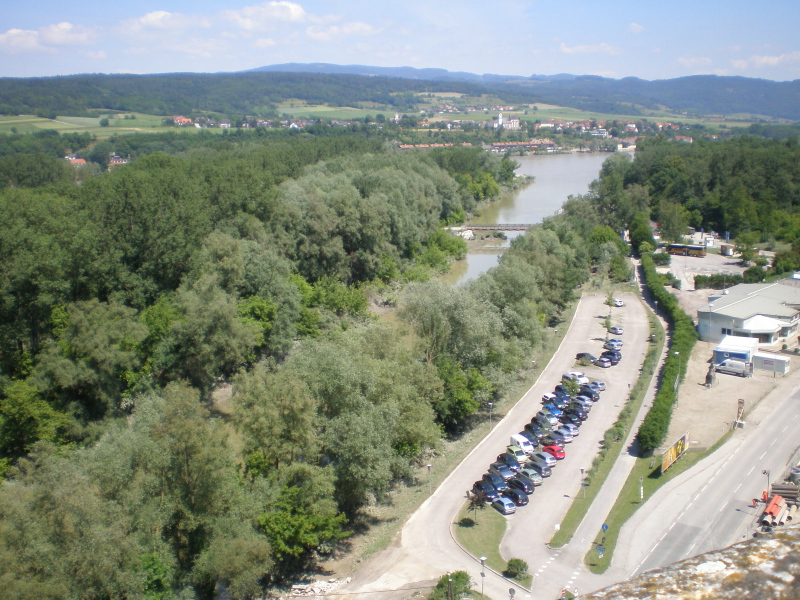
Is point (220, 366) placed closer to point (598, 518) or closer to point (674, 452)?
point (598, 518)

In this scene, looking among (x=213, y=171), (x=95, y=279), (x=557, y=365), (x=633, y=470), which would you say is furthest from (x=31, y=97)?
(x=633, y=470)

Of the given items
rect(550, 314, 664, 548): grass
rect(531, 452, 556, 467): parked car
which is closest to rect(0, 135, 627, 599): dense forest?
rect(531, 452, 556, 467): parked car

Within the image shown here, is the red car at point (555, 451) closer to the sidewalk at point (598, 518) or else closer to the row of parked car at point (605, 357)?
the sidewalk at point (598, 518)

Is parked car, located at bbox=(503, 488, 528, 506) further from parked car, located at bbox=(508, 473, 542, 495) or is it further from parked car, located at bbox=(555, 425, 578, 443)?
parked car, located at bbox=(555, 425, 578, 443)

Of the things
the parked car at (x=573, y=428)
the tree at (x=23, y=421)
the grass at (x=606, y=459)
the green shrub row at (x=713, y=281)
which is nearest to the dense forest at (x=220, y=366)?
the tree at (x=23, y=421)

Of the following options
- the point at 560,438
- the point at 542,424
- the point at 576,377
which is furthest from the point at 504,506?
the point at 576,377
